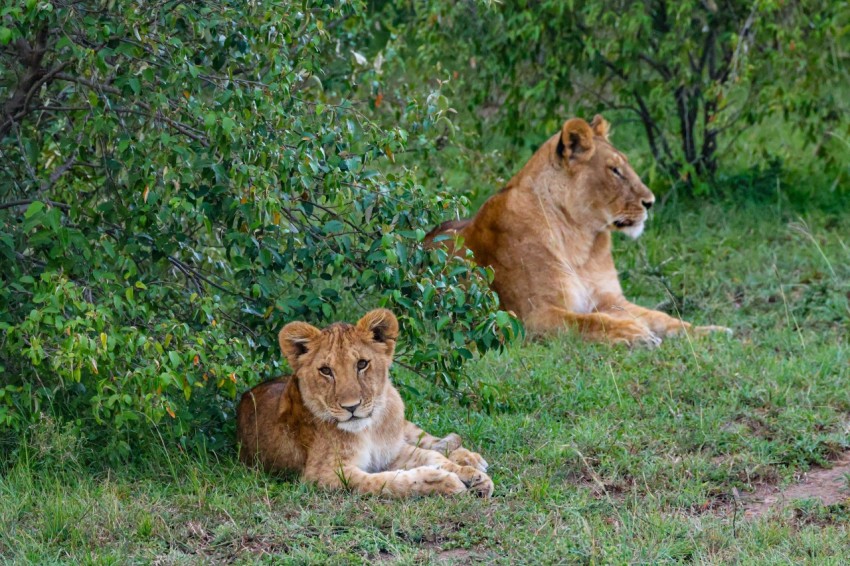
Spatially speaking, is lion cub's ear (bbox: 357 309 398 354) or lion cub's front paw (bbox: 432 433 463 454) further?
lion cub's front paw (bbox: 432 433 463 454)

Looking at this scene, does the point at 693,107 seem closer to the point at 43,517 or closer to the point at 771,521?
the point at 771,521

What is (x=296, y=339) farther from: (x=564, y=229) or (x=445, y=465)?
(x=564, y=229)

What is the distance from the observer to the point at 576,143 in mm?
7824

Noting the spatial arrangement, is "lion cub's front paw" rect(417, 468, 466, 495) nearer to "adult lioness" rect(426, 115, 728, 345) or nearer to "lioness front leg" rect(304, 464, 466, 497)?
"lioness front leg" rect(304, 464, 466, 497)

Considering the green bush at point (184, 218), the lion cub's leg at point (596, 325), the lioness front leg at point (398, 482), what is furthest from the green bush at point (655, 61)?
the lioness front leg at point (398, 482)

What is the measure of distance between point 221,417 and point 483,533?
5.21 feet

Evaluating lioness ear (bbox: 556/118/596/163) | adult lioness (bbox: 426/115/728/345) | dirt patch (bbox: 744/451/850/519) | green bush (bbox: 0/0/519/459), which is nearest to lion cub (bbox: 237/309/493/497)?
green bush (bbox: 0/0/519/459)

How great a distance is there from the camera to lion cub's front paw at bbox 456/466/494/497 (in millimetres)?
4977

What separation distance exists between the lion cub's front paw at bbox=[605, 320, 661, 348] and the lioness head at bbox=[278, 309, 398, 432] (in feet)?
7.31

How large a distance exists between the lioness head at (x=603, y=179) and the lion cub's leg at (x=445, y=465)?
9.65ft

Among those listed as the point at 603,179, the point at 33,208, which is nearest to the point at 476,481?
the point at 33,208

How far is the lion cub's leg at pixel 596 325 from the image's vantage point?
718 cm

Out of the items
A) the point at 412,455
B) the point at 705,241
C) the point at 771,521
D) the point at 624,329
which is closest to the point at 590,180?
the point at 624,329

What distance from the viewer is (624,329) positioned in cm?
724
